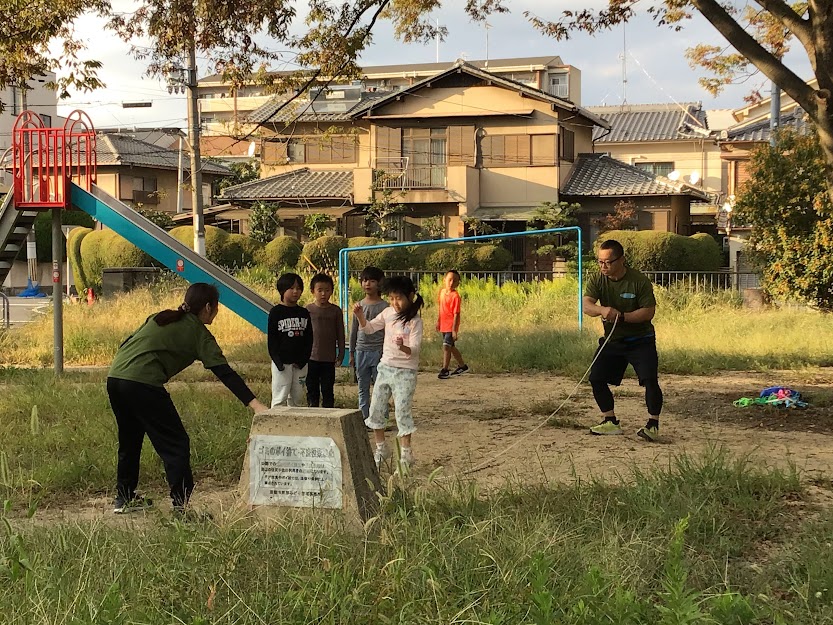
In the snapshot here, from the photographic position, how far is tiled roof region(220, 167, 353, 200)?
3422 centimetres

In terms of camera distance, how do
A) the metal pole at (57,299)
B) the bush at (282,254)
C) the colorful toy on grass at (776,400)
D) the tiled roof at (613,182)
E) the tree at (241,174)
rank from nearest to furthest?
the colorful toy on grass at (776,400), the metal pole at (57,299), the bush at (282,254), the tiled roof at (613,182), the tree at (241,174)

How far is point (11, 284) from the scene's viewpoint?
38.1 m

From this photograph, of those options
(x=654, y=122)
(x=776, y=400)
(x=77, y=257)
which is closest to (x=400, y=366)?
(x=776, y=400)

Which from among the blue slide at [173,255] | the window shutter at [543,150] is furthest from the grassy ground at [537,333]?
the window shutter at [543,150]

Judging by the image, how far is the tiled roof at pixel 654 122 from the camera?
155 feet

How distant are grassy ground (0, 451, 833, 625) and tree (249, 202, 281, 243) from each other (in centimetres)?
2951

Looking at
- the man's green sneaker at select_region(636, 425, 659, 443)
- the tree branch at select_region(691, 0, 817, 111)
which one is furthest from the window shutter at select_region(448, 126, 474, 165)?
the man's green sneaker at select_region(636, 425, 659, 443)

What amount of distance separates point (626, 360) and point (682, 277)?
15420 millimetres

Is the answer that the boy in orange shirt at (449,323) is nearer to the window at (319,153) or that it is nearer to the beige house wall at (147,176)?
the window at (319,153)

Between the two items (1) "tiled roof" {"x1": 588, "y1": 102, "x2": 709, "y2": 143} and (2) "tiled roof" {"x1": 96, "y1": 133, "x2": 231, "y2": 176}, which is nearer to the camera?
(2) "tiled roof" {"x1": 96, "y1": 133, "x2": 231, "y2": 176}

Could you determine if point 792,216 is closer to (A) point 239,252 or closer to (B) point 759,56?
(B) point 759,56

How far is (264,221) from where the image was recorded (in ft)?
112

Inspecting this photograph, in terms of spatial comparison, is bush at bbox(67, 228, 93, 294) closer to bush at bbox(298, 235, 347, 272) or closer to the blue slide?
bush at bbox(298, 235, 347, 272)

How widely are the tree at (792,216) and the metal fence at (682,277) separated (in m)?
8.99
